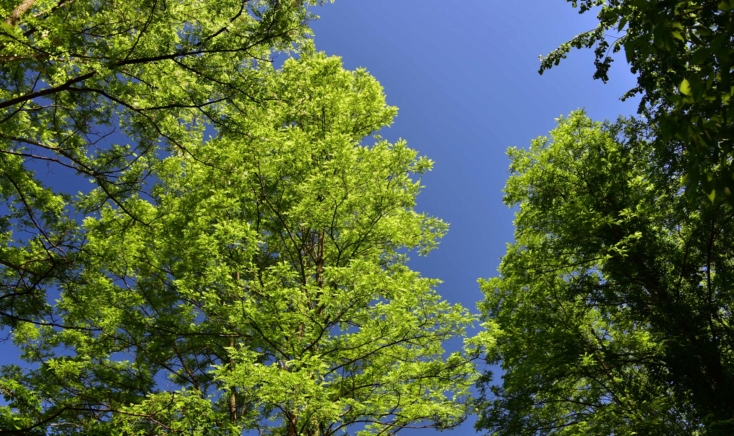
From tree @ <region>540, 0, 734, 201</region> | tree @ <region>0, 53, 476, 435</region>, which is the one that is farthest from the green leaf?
tree @ <region>0, 53, 476, 435</region>

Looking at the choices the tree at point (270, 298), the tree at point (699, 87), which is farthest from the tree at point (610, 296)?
the tree at point (699, 87)

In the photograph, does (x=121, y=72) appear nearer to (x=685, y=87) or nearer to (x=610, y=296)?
(x=685, y=87)

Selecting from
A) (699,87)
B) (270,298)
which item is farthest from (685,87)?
(270,298)

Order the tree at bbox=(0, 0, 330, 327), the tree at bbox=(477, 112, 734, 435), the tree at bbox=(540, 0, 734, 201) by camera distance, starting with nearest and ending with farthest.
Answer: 1. the tree at bbox=(540, 0, 734, 201)
2. the tree at bbox=(0, 0, 330, 327)
3. the tree at bbox=(477, 112, 734, 435)

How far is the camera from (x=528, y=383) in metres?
7.76

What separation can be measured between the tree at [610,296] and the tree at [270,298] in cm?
181

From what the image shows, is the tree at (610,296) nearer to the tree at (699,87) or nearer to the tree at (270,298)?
the tree at (270,298)

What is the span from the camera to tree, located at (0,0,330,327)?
420 cm

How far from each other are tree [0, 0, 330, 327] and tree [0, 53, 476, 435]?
1.64ft

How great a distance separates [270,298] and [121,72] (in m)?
3.34

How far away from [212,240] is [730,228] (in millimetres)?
8132

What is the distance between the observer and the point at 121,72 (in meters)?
4.52

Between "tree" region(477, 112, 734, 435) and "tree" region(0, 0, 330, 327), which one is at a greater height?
"tree" region(0, 0, 330, 327)

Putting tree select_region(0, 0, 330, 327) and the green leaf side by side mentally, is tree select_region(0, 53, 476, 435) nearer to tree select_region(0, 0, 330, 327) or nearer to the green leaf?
tree select_region(0, 0, 330, 327)
